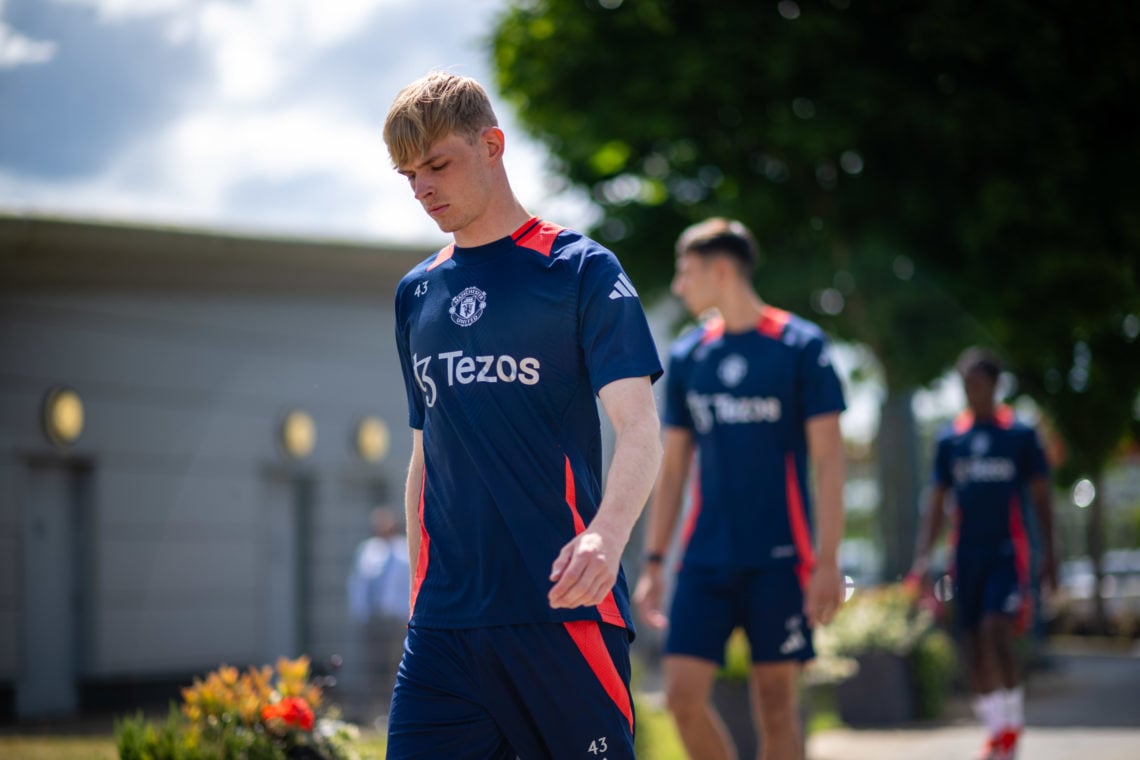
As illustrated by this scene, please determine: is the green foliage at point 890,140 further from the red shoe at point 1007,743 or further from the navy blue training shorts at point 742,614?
the navy blue training shorts at point 742,614

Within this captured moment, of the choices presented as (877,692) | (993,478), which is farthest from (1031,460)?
(877,692)

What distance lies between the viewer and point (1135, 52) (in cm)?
1401

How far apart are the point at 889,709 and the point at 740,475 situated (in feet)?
22.4

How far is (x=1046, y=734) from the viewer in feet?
35.2

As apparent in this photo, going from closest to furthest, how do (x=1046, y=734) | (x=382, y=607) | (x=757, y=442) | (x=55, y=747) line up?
(x=757, y=442) < (x=55, y=747) < (x=1046, y=734) < (x=382, y=607)

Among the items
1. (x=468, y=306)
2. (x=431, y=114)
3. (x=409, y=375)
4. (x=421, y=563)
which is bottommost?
(x=421, y=563)

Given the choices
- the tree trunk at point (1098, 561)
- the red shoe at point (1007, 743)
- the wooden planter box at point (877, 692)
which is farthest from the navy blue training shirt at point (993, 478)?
the tree trunk at point (1098, 561)

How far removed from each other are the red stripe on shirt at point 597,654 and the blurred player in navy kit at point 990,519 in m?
5.62

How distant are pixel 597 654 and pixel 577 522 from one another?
12.1 inches

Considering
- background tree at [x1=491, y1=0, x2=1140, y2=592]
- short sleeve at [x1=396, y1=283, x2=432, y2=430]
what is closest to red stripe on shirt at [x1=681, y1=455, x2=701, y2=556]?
short sleeve at [x1=396, y1=283, x2=432, y2=430]

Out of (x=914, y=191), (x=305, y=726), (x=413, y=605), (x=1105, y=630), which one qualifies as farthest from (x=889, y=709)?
(x=1105, y=630)

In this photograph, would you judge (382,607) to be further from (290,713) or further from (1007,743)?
(290,713)

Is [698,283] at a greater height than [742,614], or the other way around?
[698,283]

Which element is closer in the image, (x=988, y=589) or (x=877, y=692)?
(x=988, y=589)
